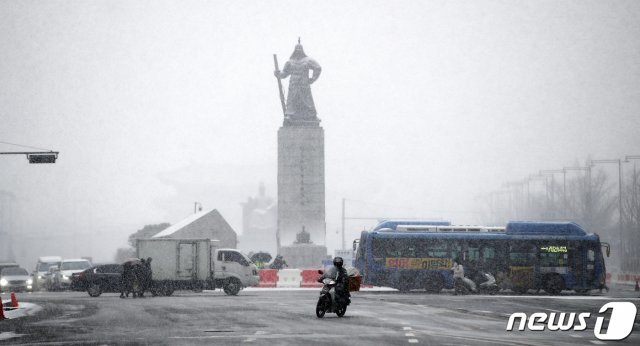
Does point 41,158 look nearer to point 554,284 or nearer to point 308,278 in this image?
point 308,278

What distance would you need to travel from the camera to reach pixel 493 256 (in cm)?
5062

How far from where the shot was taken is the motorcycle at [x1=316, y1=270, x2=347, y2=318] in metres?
28.1

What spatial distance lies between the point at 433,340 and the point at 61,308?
19.7 metres

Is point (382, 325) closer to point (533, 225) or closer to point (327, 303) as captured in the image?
point (327, 303)

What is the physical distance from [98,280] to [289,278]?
17201mm


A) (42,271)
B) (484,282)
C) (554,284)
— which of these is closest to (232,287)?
(484,282)

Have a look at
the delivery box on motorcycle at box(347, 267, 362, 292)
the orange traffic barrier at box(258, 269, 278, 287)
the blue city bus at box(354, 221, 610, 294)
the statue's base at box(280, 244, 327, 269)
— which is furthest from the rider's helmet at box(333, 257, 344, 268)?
the statue's base at box(280, 244, 327, 269)

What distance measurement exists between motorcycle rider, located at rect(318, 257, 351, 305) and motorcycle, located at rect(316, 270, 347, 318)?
0.12m

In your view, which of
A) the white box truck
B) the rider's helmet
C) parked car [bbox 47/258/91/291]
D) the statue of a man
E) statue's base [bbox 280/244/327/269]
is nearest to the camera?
the rider's helmet

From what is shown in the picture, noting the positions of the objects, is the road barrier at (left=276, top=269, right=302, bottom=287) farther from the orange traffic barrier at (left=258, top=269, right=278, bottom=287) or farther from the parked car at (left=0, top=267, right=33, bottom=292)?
the parked car at (left=0, top=267, right=33, bottom=292)

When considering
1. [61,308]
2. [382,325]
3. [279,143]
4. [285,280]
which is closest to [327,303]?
[382,325]

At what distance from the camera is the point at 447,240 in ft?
167

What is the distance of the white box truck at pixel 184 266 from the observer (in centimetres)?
4759

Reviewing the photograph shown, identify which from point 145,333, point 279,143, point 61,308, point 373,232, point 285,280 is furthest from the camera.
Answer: point 279,143
